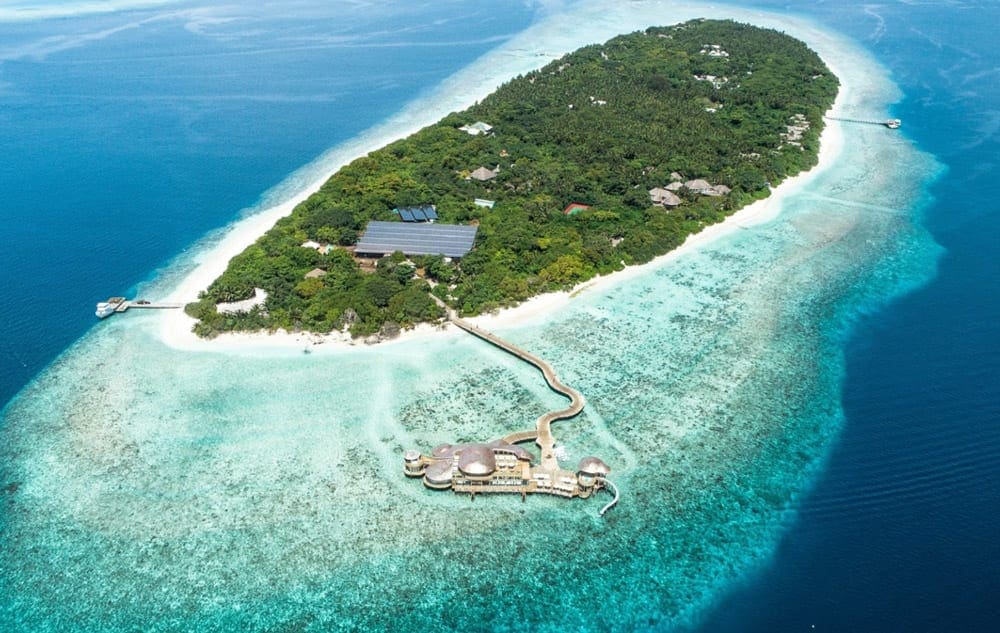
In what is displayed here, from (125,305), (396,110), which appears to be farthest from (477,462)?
(396,110)

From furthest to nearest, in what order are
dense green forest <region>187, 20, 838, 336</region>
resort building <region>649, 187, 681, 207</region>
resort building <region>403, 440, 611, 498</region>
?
resort building <region>649, 187, 681, 207</region> → dense green forest <region>187, 20, 838, 336</region> → resort building <region>403, 440, 611, 498</region>

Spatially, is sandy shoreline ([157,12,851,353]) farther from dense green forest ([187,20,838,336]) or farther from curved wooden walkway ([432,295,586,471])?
curved wooden walkway ([432,295,586,471])

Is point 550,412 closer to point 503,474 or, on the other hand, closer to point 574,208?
point 503,474

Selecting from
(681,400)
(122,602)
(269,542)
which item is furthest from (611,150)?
(122,602)

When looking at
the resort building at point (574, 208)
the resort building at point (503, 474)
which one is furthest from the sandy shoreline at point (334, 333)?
the resort building at point (503, 474)

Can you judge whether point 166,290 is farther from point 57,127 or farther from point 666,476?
point 57,127

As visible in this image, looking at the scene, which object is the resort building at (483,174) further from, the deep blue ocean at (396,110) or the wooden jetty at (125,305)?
the wooden jetty at (125,305)

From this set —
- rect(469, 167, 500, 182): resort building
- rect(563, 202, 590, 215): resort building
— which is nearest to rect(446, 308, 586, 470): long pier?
rect(563, 202, 590, 215): resort building
